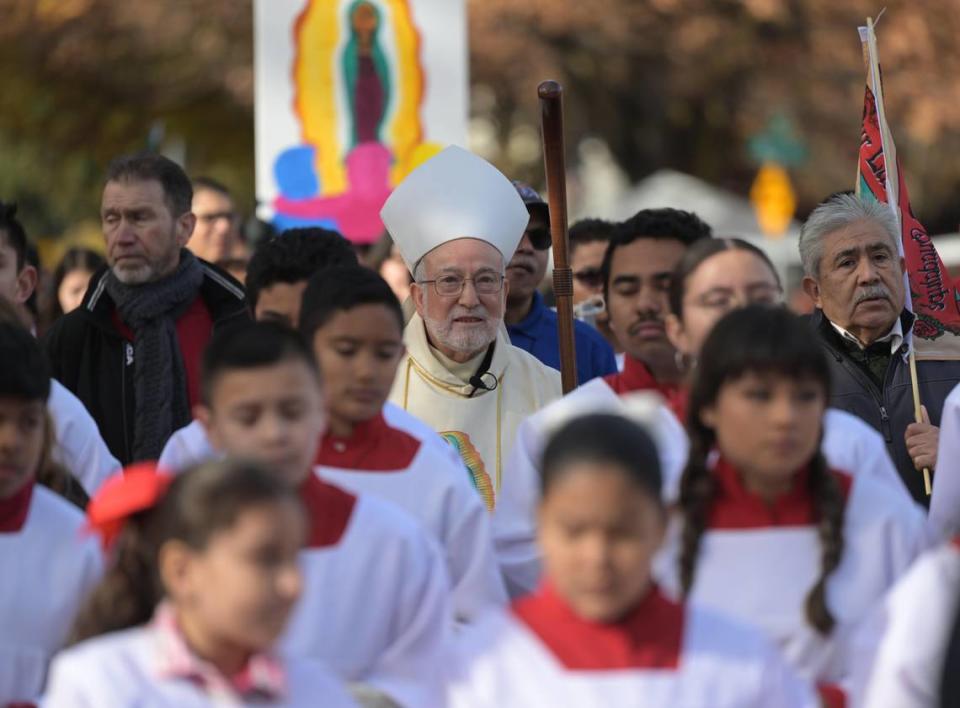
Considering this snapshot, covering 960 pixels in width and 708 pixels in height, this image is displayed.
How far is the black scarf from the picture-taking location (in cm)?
691

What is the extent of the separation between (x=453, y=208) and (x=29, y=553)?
2.64 metres

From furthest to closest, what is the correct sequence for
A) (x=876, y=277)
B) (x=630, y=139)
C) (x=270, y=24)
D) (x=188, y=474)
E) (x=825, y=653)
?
(x=630, y=139)
(x=270, y=24)
(x=876, y=277)
(x=825, y=653)
(x=188, y=474)

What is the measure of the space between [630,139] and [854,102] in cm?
287

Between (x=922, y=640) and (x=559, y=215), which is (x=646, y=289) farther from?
(x=922, y=640)

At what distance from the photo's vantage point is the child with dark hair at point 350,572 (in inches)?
177

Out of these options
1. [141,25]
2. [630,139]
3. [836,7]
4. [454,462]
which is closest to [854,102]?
[836,7]

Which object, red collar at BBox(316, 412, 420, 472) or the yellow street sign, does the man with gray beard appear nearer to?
red collar at BBox(316, 412, 420, 472)

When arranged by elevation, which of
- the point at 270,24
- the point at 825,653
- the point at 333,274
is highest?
the point at 270,24

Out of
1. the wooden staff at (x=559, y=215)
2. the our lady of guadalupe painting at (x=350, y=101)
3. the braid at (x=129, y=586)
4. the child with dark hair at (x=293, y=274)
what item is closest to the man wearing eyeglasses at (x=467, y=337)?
the wooden staff at (x=559, y=215)

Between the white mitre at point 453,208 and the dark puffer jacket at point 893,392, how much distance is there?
1.14 m

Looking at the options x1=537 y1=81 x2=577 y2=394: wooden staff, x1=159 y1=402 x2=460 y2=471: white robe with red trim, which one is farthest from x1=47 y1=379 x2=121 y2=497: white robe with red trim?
x1=537 y1=81 x2=577 y2=394: wooden staff

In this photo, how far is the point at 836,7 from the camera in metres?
22.7

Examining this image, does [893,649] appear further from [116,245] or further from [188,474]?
[116,245]

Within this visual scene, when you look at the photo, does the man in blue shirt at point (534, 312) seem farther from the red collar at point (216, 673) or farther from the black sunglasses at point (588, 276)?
the red collar at point (216, 673)
